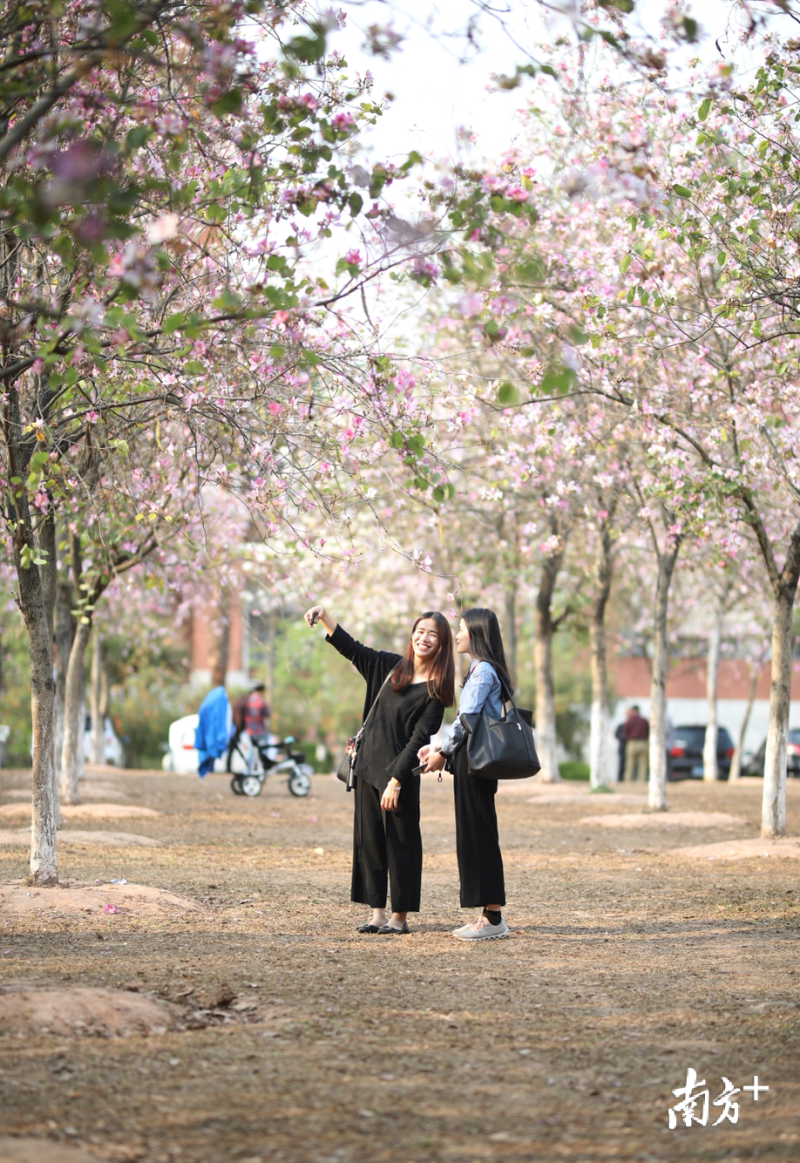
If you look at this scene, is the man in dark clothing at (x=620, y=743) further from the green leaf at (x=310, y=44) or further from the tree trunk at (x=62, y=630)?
the green leaf at (x=310, y=44)

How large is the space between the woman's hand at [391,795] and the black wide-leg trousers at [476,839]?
1.20ft

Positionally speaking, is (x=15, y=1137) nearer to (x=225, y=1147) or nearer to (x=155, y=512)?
(x=225, y=1147)

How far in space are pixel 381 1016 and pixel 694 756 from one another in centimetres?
2902

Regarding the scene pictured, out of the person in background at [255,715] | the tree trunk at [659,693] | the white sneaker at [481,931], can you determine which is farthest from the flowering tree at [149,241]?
the person in background at [255,715]

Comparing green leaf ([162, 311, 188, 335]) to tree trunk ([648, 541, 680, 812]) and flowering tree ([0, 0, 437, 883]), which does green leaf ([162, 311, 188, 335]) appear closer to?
flowering tree ([0, 0, 437, 883])

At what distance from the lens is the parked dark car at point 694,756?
33625 millimetres

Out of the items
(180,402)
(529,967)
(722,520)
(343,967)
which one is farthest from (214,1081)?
(722,520)

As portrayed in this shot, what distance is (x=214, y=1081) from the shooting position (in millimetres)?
4785

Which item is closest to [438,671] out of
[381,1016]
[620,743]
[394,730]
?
[394,730]

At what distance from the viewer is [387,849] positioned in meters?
7.98

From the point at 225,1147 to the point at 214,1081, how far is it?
0.72 m

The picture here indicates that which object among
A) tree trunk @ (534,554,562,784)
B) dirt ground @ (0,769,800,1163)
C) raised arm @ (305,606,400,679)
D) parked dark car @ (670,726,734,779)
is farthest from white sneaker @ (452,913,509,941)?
parked dark car @ (670,726,734,779)

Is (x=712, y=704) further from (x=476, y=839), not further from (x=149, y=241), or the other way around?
(x=149, y=241)

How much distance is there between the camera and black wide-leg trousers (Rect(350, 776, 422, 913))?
791 cm
